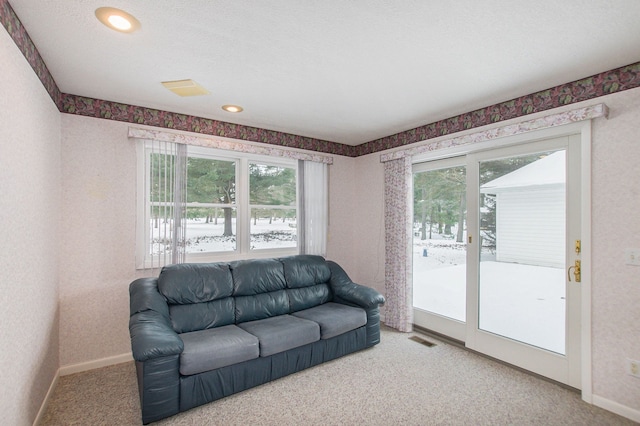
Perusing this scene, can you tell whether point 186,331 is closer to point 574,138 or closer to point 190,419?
point 190,419

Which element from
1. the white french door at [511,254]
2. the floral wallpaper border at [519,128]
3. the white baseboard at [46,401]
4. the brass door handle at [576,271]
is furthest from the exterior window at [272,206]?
the brass door handle at [576,271]

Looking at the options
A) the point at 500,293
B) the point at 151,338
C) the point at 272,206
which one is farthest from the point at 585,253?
the point at 151,338

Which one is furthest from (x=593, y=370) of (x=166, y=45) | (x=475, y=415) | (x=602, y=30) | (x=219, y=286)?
(x=166, y=45)

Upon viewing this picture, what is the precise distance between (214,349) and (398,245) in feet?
8.29

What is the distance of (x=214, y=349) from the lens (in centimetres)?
244

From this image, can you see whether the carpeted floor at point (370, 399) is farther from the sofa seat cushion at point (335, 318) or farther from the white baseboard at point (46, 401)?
the sofa seat cushion at point (335, 318)

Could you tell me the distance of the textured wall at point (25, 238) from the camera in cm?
160

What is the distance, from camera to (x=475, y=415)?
2.26 m

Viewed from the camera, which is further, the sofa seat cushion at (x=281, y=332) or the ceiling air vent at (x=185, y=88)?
the sofa seat cushion at (x=281, y=332)

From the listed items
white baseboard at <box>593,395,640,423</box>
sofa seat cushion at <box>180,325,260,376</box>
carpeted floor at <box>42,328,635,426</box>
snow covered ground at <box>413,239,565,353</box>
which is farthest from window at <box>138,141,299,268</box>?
white baseboard at <box>593,395,640,423</box>

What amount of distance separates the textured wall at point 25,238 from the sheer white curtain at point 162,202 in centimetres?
73

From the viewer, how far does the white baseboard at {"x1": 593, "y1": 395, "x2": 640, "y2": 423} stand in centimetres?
220

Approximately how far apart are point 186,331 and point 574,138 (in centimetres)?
380

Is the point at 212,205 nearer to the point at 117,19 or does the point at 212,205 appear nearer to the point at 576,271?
the point at 117,19
